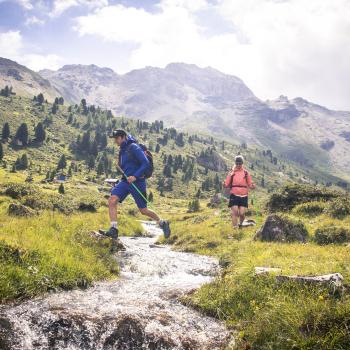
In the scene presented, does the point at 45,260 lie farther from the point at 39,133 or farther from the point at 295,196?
the point at 39,133

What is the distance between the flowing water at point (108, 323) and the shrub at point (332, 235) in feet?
26.0

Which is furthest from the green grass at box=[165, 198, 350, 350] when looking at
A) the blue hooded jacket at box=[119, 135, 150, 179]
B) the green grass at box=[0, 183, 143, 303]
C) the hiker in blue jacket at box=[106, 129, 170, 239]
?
the blue hooded jacket at box=[119, 135, 150, 179]

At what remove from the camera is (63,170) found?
164 meters

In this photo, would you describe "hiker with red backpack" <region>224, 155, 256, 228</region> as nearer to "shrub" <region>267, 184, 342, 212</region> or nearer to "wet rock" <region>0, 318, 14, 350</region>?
"shrub" <region>267, 184, 342, 212</region>

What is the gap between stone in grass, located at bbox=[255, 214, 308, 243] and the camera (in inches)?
621

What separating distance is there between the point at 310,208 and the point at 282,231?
7.69 metres

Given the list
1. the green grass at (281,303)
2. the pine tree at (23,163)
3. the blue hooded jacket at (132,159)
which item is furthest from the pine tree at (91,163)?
the green grass at (281,303)

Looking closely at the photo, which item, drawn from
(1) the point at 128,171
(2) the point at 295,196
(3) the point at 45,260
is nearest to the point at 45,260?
(3) the point at 45,260

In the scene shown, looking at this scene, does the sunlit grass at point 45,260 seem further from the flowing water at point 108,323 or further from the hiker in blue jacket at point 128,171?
the hiker in blue jacket at point 128,171

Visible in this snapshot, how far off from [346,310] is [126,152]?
1035cm

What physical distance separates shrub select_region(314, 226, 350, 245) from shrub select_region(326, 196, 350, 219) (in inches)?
177

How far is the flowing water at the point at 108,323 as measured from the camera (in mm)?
6785

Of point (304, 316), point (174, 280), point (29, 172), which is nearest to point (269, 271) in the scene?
point (304, 316)

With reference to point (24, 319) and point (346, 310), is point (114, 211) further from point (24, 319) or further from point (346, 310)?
point (346, 310)
